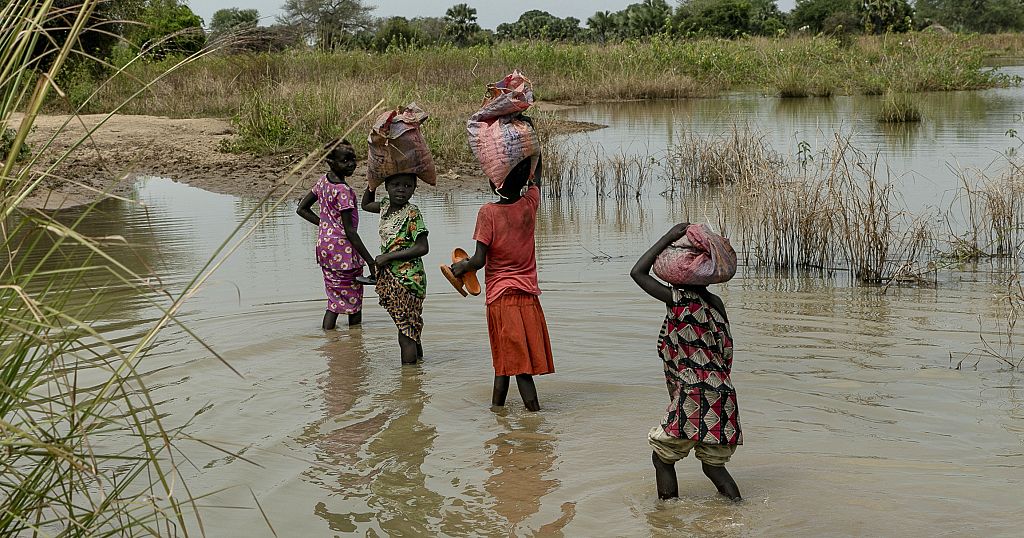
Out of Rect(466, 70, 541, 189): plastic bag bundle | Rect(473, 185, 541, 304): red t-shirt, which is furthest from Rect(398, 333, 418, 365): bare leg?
Rect(466, 70, 541, 189): plastic bag bundle

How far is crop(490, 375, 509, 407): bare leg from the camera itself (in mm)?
5355

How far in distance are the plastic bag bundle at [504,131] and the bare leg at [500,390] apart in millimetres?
997

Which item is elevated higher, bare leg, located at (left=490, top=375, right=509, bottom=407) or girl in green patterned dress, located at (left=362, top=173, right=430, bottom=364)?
girl in green patterned dress, located at (left=362, top=173, right=430, bottom=364)

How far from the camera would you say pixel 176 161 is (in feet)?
52.6

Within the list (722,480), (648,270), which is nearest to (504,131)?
(648,270)

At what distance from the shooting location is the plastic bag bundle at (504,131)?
5.05 meters

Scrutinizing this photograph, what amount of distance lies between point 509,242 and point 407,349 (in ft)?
4.85

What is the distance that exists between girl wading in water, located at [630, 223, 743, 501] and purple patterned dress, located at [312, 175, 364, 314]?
3135 mm

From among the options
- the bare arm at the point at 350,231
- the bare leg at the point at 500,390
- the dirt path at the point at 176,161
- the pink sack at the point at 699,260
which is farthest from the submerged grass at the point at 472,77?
the pink sack at the point at 699,260

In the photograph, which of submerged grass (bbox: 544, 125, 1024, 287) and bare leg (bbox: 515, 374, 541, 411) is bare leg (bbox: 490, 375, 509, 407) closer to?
bare leg (bbox: 515, 374, 541, 411)

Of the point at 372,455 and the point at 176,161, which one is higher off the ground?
the point at 176,161

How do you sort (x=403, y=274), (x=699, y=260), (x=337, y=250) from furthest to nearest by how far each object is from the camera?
(x=337, y=250) → (x=403, y=274) → (x=699, y=260)

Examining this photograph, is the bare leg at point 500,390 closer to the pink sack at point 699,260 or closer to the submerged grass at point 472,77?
the pink sack at point 699,260

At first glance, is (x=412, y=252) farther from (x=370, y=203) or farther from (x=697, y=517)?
(x=697, y=517)
